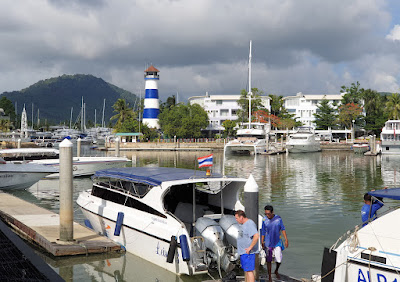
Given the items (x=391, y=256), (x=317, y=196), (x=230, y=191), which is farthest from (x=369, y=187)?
(x=391, y=256)

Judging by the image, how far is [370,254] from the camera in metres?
7.88

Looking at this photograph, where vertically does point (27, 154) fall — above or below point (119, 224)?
above

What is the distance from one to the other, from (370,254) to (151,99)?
9514 centimetres

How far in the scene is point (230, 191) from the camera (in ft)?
42.9

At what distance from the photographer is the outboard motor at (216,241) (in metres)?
10.6

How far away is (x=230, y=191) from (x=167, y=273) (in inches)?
120

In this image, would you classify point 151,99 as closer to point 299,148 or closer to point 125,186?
point 299,148

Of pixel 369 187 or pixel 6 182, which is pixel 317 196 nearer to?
pixel 369 187

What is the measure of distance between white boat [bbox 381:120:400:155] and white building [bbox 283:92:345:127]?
48.2 meters

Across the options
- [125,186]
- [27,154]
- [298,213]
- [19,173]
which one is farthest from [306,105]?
[125,186]

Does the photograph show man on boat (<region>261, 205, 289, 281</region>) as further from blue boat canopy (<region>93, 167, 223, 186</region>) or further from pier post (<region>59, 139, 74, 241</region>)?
pier post (<region>59, 139, 74, 241</region>)

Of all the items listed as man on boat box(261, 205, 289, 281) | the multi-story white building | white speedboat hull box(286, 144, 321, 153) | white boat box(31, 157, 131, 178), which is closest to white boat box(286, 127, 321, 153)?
white speedboat hull box(286, 144, 321, 153)

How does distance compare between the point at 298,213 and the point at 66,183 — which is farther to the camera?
the point at 298,213

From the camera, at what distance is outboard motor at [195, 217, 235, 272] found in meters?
10.6
